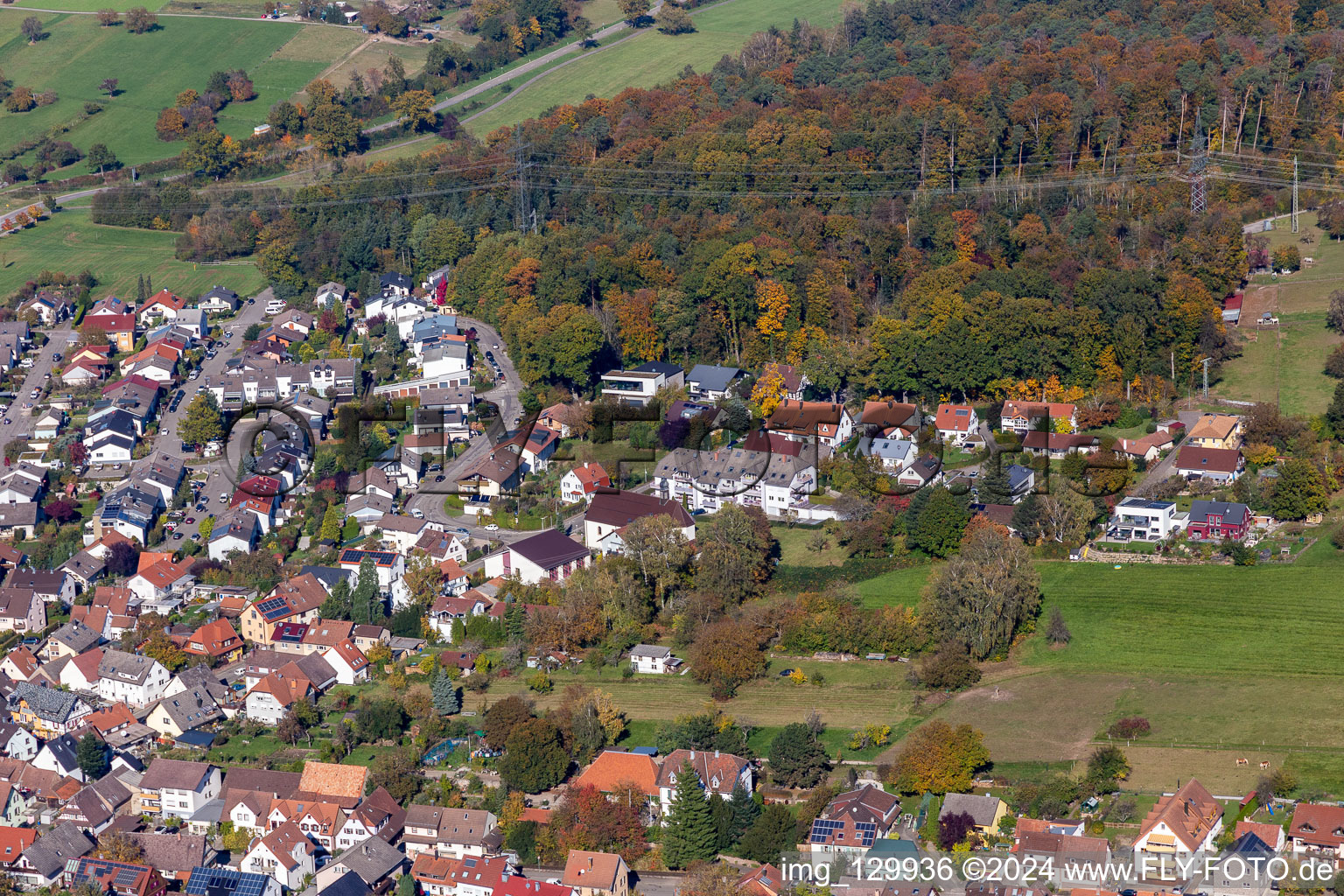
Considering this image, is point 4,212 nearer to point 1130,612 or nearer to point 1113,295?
point 1113,295

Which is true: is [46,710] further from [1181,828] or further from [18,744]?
[1181,828]

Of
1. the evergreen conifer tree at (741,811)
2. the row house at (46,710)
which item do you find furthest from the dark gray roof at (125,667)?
the evergreen conifer tree at (741,811)

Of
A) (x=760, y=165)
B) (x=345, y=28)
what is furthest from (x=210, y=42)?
(x=760, y=165)

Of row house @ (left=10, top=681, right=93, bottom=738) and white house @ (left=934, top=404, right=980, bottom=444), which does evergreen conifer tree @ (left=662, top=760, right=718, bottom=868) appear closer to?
row house @ (left=10, top=681, right=93, bottom=738)

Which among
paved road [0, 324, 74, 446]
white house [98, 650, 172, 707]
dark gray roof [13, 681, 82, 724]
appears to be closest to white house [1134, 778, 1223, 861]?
white house [98, 650, 172, 707]

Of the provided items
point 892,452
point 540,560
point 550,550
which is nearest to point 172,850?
point 540,560

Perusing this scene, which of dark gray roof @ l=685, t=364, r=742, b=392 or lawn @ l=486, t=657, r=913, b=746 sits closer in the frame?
lawn @ l=486, t=657, r=913, b=746
